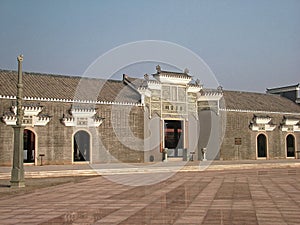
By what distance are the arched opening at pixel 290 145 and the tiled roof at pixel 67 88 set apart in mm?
12935

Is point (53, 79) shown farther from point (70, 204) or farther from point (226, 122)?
point (70, 204)

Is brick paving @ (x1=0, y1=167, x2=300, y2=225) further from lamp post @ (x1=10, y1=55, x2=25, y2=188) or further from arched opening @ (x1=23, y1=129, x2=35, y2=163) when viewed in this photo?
arched opening @ (x1=23, y1=129, x2=35, y2=163)

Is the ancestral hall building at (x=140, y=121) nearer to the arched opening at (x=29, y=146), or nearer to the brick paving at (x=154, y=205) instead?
the arched opening at (x=29, y=146)

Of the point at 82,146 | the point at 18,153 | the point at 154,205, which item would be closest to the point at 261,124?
the point at 82,146

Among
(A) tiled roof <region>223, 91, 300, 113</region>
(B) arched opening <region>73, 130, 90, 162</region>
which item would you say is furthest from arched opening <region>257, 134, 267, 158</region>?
(B) arched opening <region>73, 130, 90, 162</region>

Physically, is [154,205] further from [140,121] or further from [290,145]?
[290,145]

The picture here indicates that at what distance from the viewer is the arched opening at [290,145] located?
31234mm

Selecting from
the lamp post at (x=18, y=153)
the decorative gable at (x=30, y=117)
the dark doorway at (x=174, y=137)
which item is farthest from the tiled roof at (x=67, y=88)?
the lamp post at (x=18, y=153)

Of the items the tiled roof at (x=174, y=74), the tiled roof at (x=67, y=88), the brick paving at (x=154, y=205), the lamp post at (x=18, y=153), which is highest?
the tiled roof at (x=174, y=74)

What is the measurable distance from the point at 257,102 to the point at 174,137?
8.06 meters

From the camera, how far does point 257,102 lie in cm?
3198

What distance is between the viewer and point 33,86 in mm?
22000

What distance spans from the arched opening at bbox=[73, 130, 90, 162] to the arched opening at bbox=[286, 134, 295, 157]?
15.8 m

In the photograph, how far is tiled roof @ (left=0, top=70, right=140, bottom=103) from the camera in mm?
21312
